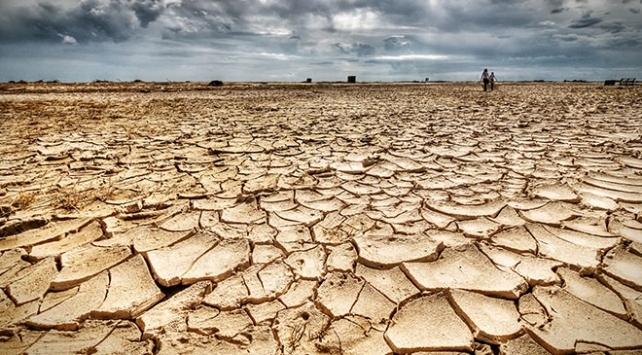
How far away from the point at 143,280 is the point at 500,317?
1555mm

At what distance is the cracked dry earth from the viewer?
3.96ft

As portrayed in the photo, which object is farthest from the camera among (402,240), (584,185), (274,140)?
(274,140)

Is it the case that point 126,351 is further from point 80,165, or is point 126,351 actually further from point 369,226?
point 80,165

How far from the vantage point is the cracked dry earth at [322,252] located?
47.5 inches

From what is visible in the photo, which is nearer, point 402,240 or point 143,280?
point 143,280

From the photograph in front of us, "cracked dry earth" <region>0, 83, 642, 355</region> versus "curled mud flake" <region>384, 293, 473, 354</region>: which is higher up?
"cracked dry earth" <region>0, 83, 642, 355</region>

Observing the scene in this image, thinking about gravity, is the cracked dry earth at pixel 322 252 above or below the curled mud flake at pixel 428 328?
above

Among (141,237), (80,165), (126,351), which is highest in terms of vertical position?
(80,165)

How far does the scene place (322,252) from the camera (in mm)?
1733

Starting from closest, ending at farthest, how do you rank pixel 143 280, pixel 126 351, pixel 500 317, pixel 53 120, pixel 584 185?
pixel 126 351 < pixel 500 317 < pixel 143 280 < pixel 584 185 < pixel 53 120

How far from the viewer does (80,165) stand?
123 inches

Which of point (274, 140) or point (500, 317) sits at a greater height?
point (274, 140)

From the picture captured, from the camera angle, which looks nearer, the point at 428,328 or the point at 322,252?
the point at 428,328

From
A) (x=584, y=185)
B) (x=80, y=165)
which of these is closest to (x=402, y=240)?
(x=584, y=185)
